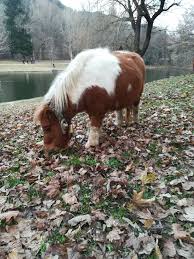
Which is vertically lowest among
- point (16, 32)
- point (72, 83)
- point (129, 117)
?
point (129, 117)

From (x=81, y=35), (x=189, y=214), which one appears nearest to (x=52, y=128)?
(x=189, y=214)

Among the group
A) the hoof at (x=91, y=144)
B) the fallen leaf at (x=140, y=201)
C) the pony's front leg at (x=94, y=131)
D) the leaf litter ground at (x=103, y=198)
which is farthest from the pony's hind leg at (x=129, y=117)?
the fallen leaf at (x=140, y=201)

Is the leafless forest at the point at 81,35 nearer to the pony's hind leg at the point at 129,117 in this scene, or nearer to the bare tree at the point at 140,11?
the bare tree at the point at 140,11

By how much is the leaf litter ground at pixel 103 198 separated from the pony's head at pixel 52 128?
196 mm

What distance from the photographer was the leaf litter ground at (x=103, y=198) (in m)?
2.98

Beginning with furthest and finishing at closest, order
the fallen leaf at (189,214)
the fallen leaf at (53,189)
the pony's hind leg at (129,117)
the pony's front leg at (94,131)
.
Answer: the pony's hind leg at (129,117) → the pony's front leg at (94,131) → the fallen leaf at (53,189) → the fallen leaf at (189,214)

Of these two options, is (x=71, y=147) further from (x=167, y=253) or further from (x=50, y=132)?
(x=167, y=253)

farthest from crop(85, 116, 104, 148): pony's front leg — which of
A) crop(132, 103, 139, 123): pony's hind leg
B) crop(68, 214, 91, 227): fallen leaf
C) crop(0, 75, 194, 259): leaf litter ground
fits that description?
crop(68, 214, 91, 227): fallen leaf

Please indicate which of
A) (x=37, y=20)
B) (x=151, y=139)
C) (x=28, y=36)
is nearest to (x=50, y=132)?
(x=151, y=139)

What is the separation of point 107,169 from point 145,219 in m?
1.32

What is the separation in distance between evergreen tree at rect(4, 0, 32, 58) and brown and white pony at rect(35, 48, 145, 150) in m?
71.0

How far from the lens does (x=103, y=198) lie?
3.73 m

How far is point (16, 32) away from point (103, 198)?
246 ft

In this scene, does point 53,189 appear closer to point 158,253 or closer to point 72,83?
point 158,253
